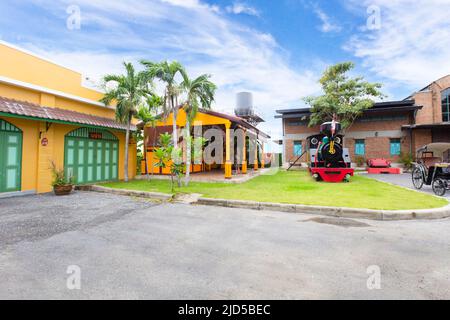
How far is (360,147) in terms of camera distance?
2152cm

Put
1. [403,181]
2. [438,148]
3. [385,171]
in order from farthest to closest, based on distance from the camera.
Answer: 1. [385,171]
2. [403,181]
3. [438,148]

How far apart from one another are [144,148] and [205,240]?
450 inches

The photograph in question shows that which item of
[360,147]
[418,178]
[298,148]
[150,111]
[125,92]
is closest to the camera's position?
[418,178]

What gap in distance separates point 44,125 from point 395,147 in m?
25.3

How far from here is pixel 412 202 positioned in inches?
260

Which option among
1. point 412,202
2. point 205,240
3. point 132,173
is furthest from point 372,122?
point 205,240

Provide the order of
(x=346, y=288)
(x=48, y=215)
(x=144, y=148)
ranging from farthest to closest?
(x=144, y=148) < (x=48, y=215) < (x=346, y=288)

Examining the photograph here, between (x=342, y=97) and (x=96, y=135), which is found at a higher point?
→ (x=342, y=97)

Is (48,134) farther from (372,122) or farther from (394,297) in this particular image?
(372,122)

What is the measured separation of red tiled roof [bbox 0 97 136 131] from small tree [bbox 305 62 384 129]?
16004mm

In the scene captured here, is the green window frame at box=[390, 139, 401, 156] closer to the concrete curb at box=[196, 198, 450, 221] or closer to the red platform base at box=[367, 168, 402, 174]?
the red platform base at box=[367, 168, 402, 174]

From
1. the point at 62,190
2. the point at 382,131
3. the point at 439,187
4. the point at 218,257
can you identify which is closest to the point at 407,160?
the point at 382,131

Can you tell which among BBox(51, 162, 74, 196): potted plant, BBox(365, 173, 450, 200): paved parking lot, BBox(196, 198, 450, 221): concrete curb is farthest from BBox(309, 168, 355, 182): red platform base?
BBox(51, 162, 74, 196): potted plant

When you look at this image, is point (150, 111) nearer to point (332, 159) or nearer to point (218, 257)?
point (332, 159)
